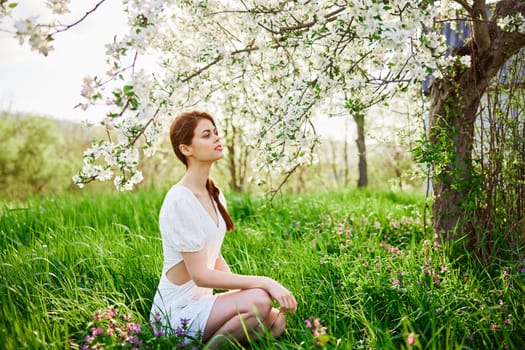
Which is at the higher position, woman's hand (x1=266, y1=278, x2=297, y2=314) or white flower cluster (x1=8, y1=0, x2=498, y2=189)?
white flower cluster (x1=8, y1=0, x2=498, y2=189)

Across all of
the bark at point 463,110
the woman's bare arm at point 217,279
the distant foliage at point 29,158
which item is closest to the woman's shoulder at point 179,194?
the woman's bare arm at point 217,279

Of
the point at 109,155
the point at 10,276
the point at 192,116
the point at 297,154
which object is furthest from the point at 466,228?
the point at 10,276

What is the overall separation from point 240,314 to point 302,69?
2321 millimetres

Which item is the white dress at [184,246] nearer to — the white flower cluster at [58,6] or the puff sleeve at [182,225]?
the puff sleeve at [182,225]

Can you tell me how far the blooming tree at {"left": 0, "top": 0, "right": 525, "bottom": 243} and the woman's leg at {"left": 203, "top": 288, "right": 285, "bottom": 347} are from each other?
99 centimetres

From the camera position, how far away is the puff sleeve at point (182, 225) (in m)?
2.36

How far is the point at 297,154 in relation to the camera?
3.44m

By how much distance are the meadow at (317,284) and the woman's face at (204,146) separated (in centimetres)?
91

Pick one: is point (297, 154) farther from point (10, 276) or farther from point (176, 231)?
point (10, 276)

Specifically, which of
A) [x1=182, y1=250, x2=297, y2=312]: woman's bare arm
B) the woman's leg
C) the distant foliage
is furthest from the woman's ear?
the distant foliage

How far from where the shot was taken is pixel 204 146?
2574mm

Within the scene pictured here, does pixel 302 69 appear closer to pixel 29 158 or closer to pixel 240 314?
pixel 240 314

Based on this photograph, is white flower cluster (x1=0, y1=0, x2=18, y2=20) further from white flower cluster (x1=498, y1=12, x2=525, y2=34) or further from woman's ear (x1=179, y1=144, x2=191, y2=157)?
white flower cluster (x1=498, y1=12, x2=525, y2=34)

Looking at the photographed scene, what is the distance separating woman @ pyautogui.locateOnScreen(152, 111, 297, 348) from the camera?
2344 mm
